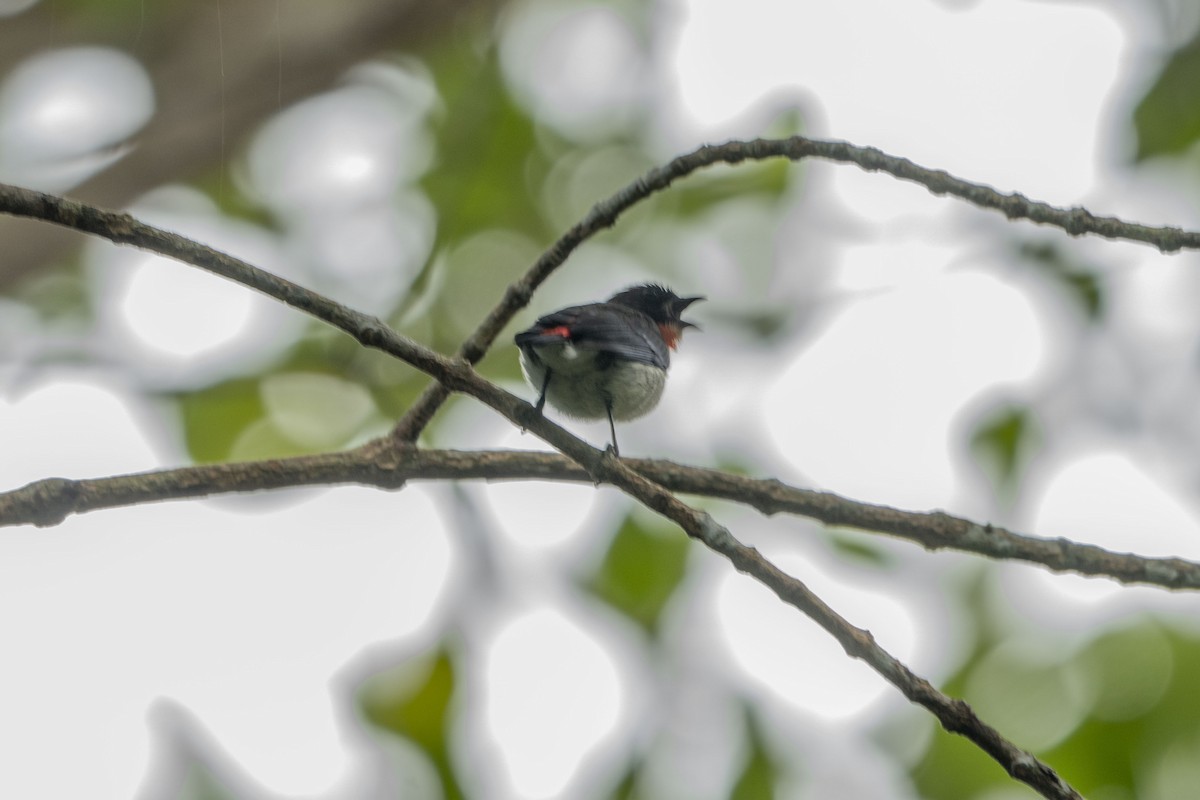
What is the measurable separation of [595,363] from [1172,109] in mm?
3489

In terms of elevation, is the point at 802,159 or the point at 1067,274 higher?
the point at 1067,274

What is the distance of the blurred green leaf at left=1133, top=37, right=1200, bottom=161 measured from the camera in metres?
5.78

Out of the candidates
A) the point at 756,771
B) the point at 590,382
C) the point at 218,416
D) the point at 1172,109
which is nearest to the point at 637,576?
the point at 756,771

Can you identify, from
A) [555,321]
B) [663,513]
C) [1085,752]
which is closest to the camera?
[663,513]

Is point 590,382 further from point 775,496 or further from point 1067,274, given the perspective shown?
point 1067,274

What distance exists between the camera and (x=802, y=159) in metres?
2.86

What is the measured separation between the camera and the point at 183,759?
4211mm

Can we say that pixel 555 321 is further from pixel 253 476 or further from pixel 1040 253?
pixel 1040 253

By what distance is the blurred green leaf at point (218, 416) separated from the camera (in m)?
6.27

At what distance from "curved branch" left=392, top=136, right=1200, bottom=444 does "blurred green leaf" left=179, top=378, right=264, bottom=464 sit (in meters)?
3.62

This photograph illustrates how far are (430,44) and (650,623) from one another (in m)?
3.41

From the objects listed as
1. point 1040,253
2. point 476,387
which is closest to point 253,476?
point 476,387

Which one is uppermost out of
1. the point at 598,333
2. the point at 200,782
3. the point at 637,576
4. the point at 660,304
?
the point at 660,304

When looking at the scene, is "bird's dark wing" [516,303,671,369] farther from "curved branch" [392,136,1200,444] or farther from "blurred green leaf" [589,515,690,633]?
"blurred green leaf" [589,515,690,633]
